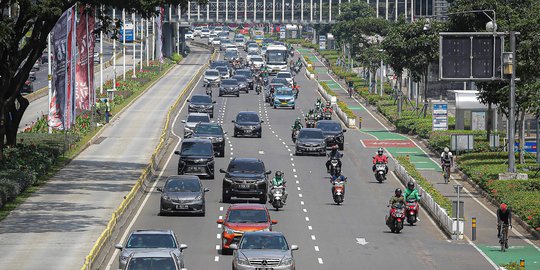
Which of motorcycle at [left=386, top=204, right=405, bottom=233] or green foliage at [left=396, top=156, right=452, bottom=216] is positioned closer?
motorcycle at [left=386, top=204, right=405, bottom=233]

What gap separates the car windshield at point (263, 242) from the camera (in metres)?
36.5

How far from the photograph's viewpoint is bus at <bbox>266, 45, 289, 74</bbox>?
148750 mm

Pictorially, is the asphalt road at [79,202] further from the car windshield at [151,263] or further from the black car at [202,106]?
the car windshield at [151,263]

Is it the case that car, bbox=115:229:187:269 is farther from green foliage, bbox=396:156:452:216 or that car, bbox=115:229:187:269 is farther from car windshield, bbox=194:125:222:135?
car windshield, bbox=194:125:222:135

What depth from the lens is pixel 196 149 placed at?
62844 mm

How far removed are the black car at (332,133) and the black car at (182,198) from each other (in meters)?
28.3

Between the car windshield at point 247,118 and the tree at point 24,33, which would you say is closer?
the tree at point 24,33

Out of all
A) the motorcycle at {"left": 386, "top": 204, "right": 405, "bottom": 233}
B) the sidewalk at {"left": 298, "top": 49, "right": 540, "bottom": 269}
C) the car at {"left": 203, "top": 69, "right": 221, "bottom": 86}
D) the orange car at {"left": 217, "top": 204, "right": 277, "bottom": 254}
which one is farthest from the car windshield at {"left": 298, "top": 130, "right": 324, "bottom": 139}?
the car at {"left": 203, "top": 69, "right": 221, "bottom": 86}

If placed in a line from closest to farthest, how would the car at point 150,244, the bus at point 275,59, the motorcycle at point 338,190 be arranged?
the car at point 150,244 → the motorcycle at point 338,190 → the bus at point 275,59

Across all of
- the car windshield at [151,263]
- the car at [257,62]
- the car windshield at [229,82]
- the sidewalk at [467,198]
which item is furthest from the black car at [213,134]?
the car at [257,62]

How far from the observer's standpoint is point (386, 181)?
65.2m

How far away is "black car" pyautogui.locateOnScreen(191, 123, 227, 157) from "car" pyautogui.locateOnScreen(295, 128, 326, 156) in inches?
178

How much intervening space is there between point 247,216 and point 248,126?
42.0m

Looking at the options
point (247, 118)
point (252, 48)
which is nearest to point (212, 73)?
point (247, 118)
